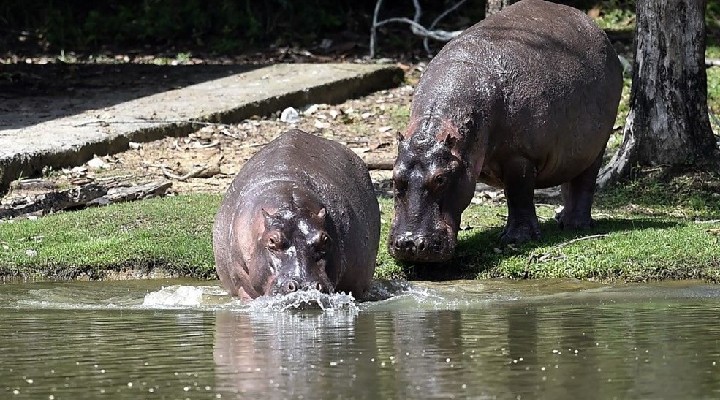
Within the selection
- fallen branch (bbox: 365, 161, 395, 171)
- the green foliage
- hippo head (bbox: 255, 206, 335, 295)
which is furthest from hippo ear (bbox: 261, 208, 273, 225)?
the green foliage

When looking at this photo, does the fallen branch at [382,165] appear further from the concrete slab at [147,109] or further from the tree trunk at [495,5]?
the concrete slab at [147,109]

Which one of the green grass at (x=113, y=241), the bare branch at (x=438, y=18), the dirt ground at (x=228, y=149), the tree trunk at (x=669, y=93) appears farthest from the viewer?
the bare branch at (x=438, y=18)

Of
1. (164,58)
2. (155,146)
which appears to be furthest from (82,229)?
(164,58)

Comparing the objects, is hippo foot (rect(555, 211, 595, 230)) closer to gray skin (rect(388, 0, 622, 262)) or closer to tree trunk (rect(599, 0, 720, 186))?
gray skin (rect(388, 0, 622, 262))

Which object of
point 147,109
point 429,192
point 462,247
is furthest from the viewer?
point 147,109

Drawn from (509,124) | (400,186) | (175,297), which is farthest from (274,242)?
(509,124)

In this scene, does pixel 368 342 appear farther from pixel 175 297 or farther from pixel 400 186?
pixel 400 186

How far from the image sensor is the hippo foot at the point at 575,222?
1109cm

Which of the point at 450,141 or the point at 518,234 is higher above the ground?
the point at 450,141

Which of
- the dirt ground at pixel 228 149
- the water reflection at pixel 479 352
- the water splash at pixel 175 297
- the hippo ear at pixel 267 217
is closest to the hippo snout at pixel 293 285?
the water reflection at pixel 479 352

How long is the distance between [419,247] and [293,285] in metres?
1.76

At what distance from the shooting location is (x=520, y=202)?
34.8 feet

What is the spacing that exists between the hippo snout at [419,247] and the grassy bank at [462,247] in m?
0.38

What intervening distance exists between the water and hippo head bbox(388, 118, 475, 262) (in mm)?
280
